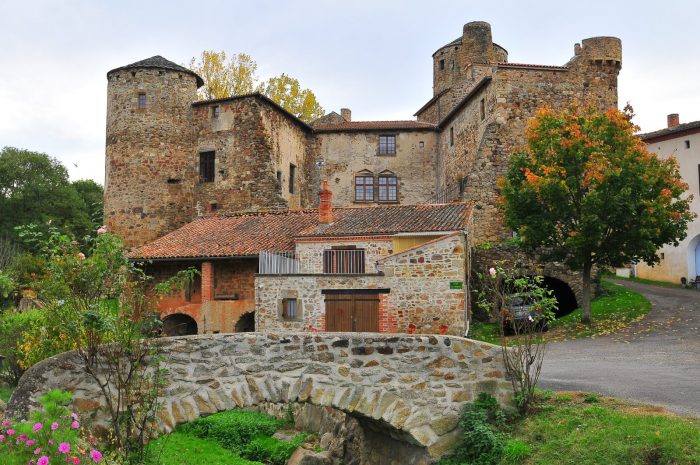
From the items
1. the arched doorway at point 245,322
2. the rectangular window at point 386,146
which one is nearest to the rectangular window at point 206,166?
the rectangular window at point 386,146

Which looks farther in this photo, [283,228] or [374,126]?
[374,126]

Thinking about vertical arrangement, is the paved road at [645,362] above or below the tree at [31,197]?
below

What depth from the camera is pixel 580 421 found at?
11.1 meters

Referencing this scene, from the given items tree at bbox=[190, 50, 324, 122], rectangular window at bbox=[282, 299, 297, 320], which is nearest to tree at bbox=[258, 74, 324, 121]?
tree at bbox=[190, 50, 324, 122]

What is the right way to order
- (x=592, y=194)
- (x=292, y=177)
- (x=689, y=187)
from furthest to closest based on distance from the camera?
(x=292, y=177), (x=689, y=187), (x=592, y=194)

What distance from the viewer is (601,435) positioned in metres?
10.5

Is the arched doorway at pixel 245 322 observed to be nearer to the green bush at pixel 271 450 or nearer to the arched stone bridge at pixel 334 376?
the green bush at pixel 271 450

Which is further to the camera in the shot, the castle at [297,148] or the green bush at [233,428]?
the castle at [297,148]

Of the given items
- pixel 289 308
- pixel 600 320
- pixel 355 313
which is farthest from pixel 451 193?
pixel 289 308

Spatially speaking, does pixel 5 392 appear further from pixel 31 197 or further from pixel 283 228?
pixel 31 197

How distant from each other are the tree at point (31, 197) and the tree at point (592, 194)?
116 feet

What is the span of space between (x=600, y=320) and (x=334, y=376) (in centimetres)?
1684

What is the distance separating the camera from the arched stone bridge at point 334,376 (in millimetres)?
10766

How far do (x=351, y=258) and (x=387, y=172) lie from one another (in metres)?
18.1
